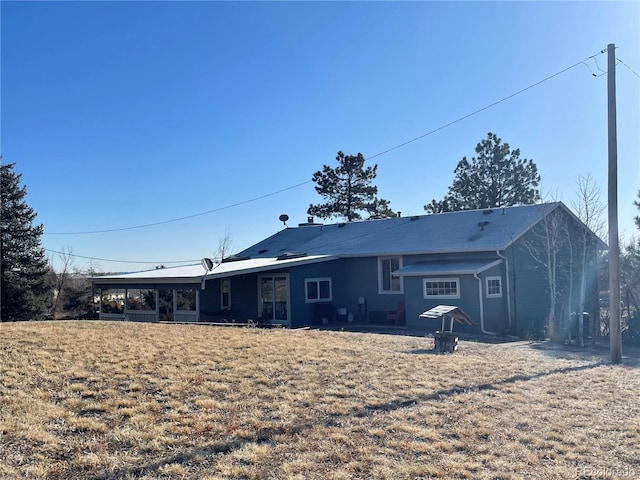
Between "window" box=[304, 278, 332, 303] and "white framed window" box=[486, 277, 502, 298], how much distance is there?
21.3 feet

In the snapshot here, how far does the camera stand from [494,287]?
1853 centimetres

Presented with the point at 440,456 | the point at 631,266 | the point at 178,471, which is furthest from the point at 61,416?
the point at 631,266

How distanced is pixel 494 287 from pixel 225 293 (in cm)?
1126

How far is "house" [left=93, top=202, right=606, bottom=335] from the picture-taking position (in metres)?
18.6

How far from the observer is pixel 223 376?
24.3 ft

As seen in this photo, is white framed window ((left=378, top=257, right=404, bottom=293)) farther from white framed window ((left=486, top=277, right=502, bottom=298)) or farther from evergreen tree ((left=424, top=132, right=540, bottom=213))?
evergreen tree ((left=424, top=132, right=540, bottom=213))

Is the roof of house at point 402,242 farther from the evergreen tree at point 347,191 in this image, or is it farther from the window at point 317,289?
the evergreen tree at point 347,191

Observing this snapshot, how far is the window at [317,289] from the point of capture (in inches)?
832

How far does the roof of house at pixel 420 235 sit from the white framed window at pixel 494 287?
1.07 m

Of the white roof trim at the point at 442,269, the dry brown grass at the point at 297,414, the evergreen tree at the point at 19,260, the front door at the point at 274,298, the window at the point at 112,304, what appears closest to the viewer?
the dry brown grass at the point at 297,414

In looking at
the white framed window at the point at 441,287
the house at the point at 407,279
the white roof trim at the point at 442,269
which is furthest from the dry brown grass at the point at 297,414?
the house at the point at 407,279

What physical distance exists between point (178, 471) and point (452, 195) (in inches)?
1431

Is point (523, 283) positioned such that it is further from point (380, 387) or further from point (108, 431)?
point (108, 431)

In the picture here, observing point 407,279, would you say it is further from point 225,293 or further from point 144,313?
point 144,313
